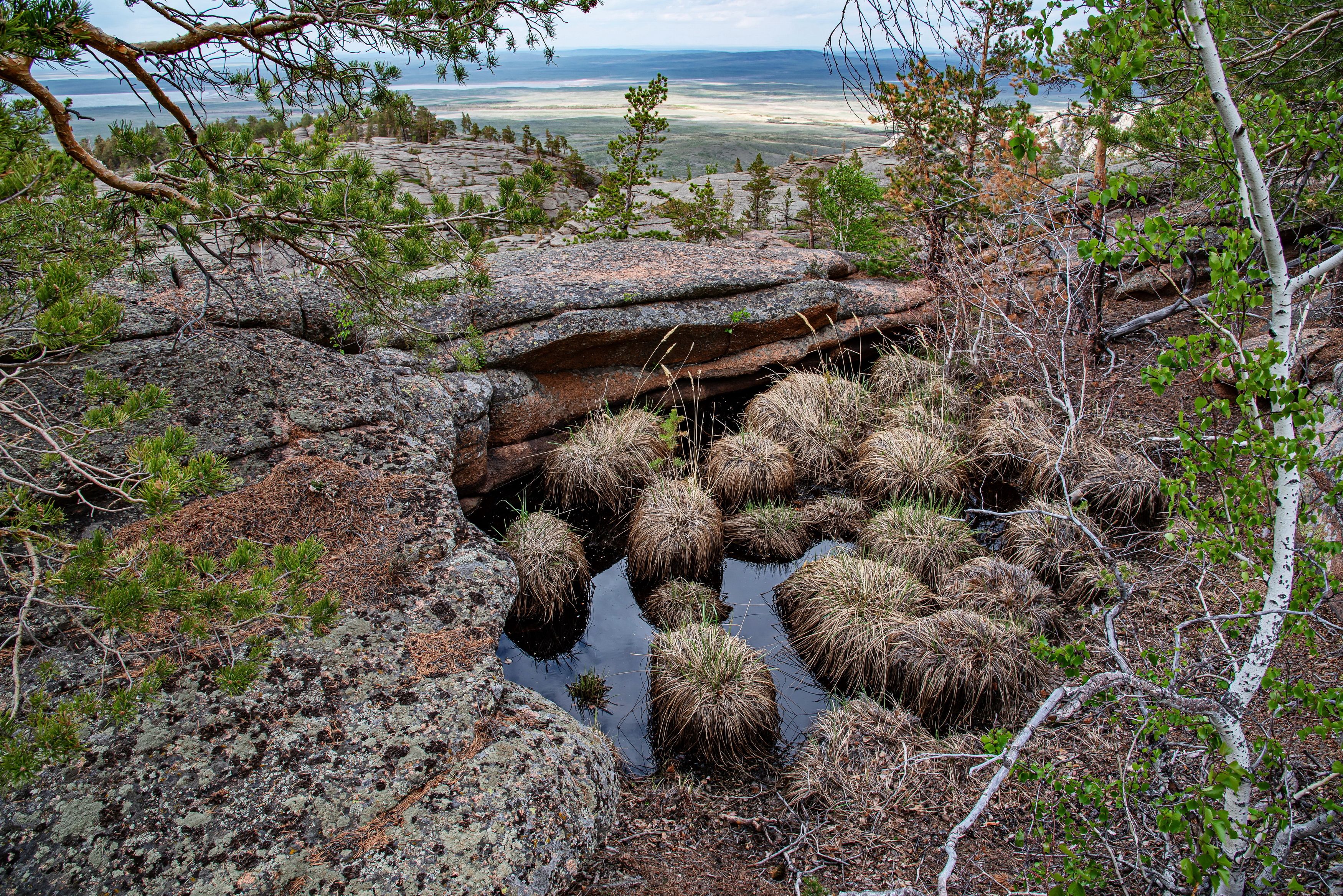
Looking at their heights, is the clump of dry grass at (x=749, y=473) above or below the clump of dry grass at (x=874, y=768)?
above

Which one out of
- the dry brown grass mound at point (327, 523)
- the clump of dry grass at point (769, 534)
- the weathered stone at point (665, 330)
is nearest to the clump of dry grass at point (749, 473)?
the clump of dry grass at point (769, 534)

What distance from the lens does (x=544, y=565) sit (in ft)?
17.7

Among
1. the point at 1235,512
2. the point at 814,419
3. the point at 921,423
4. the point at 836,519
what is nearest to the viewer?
the point at 1235,512

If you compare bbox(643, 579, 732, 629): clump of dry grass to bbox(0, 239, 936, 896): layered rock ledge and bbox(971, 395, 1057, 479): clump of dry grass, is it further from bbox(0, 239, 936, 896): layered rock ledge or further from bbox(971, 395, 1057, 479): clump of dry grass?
bbox(971, 395, 1057, 479): clump of dry grass

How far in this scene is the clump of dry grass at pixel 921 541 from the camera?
536 centimetres

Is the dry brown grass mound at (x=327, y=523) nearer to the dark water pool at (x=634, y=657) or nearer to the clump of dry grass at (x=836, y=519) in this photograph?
the dark water pool at (x=634, y=657)

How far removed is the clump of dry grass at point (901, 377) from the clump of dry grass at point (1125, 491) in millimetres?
2110

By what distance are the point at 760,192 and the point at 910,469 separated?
313 inches

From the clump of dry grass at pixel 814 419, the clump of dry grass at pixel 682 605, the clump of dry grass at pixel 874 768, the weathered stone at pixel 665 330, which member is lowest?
the clump of dry grass at pixel 682 605

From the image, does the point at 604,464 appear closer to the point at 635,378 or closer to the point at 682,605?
the point at 635,378

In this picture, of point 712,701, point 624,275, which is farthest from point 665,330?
point 712,701

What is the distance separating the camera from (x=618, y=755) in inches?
162

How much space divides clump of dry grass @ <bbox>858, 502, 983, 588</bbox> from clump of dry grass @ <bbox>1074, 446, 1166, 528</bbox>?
100 cm

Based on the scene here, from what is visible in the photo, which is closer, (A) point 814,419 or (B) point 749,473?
(B) point 749,473
